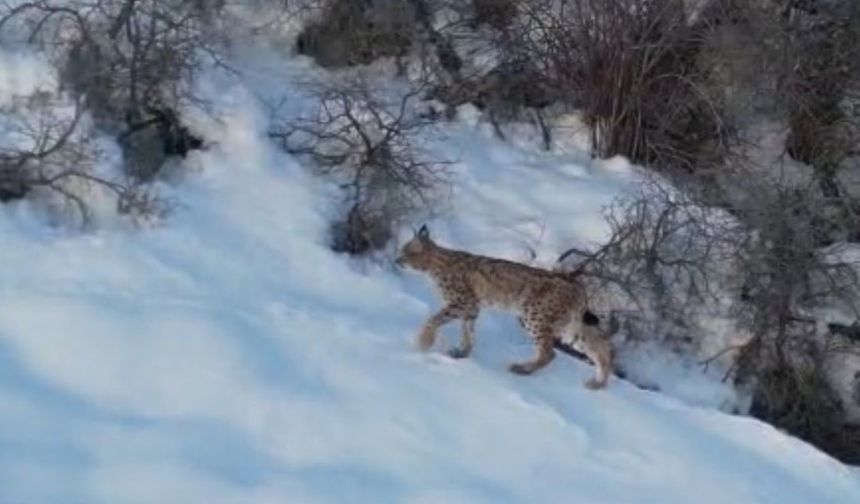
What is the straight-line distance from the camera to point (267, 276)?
41.1 feet

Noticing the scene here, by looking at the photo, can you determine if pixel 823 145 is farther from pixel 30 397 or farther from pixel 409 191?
pixel 30 397

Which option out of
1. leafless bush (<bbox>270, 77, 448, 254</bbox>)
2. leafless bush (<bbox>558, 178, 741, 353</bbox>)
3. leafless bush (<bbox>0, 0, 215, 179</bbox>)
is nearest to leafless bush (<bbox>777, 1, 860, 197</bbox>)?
leafless bush (<bbox>558, 178, 741, 353</bbox>)

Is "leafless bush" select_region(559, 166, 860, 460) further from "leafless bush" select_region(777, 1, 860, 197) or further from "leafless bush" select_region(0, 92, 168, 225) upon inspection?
"leafless bush" select_region(0, 92, 168, 225)

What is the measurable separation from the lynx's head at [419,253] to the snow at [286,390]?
52 cm

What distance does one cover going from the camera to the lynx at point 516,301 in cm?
1136

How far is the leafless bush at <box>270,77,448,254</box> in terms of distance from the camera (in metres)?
13.5

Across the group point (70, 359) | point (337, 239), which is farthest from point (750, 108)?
point (70, 359)

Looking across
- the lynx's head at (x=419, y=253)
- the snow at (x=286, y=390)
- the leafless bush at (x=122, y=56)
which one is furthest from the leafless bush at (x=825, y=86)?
the leafless bush at (x=122, y=56)

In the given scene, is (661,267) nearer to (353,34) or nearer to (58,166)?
(353,34)

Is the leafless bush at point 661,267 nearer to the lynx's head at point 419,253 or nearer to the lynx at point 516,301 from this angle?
the lynx at point 516,301

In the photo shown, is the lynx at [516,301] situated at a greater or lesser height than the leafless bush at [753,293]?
lesser

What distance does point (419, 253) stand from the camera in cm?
1168

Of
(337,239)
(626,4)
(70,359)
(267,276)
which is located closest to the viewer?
(70,359)

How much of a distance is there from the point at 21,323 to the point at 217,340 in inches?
51.9
